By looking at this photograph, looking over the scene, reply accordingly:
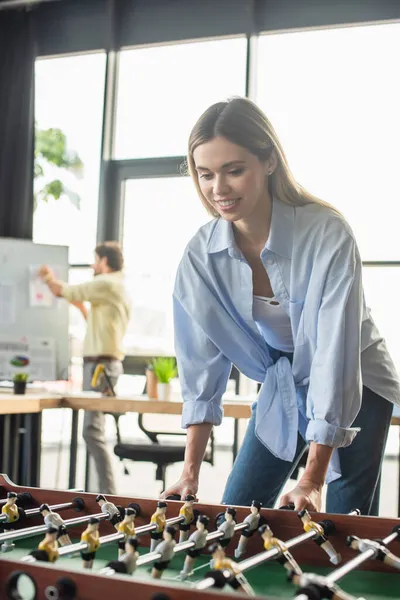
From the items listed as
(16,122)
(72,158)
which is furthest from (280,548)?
(16,122)

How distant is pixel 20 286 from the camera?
4.33 meters

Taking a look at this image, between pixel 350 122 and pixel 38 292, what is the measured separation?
8.12 ft

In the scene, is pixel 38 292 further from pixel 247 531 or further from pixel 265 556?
pixel 265 556

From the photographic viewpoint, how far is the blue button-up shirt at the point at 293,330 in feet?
5.00

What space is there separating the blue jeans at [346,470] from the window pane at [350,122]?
361 centimetres

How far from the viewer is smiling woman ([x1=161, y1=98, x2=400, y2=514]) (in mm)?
1549

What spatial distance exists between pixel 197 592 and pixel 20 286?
3683 millimetres

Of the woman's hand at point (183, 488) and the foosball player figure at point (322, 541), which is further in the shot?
the woman's hand at point (183, 488)

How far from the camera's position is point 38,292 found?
4348 millimetres

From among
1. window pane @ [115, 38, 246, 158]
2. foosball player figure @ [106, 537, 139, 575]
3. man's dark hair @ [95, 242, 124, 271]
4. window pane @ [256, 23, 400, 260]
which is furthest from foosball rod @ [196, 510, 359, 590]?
window pane @ [115, 38, 246, 158]

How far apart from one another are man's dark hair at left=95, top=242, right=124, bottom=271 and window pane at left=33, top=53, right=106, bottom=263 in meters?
0.97

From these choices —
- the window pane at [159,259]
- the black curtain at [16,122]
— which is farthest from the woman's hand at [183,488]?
the black curtain at [16,122]

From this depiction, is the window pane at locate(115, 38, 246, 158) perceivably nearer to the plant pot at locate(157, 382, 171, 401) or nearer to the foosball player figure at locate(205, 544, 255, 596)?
the plant pot at locate(157, 382, 171, 401)

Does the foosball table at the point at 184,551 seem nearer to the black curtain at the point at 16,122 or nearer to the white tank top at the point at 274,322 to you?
the white tank top at the point at 274,322
